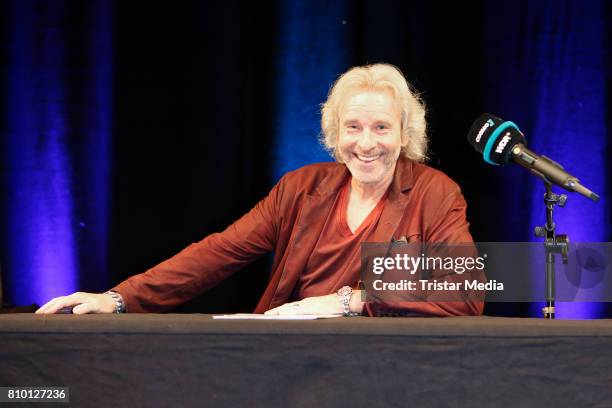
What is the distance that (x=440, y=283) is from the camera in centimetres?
229

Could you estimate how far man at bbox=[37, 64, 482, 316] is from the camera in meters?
2.74

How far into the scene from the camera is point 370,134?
111 inches

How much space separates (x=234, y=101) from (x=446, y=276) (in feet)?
5.25

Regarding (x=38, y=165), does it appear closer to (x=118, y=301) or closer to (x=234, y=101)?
(x=234, y=101)

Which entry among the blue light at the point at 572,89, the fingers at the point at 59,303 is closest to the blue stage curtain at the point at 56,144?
the fingers at the point at 59,303

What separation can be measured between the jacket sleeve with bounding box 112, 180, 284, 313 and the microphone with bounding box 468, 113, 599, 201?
90 centimetres

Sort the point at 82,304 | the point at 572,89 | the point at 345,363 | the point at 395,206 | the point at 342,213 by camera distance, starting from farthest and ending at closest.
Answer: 1. the point at 572,89
2. the point at 342,213
3. the point at 395,206
4. the point at 82,304
5. the point at 345,363

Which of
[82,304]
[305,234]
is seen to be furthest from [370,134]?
A: [82,304]

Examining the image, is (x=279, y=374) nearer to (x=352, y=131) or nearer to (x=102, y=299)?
(x=102, y=299)

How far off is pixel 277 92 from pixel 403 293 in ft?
5.51

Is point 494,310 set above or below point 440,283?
below

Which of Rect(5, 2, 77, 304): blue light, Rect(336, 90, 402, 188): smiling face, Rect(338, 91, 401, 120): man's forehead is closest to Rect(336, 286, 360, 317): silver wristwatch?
Rect(336, 90, 402, 188): smiling face

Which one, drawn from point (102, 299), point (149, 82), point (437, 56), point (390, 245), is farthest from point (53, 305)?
point (437, 56)

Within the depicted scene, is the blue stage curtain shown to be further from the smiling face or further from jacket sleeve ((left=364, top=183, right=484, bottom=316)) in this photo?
jacket sleeve ((left=364, top=183, right=484, bottom=316))
